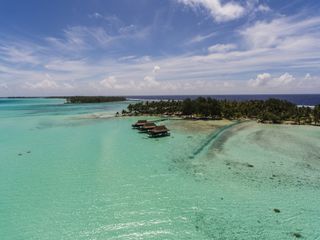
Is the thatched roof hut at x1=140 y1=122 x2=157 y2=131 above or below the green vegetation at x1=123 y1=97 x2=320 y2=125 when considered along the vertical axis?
below

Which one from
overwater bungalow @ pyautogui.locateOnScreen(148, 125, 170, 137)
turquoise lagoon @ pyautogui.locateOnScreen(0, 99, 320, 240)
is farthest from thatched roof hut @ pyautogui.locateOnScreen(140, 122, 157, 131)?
turquoise lagoon @ pyautogui.locateOnScreen(0, 99, 320, 240)

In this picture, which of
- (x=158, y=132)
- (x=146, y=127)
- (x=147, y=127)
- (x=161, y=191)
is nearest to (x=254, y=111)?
(x=147, y=127)

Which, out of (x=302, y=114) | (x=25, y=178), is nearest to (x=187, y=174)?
(x=25, y=178)

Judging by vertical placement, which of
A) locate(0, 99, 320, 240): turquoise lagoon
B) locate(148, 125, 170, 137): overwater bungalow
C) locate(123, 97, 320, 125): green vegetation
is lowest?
locate(0, 99, 320, 240): turquoise lagoon

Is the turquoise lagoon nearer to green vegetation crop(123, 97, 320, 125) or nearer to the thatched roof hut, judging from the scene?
the thatched roof hut

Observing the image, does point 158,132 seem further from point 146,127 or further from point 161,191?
point 161,191

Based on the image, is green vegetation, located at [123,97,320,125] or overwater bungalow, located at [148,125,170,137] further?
green vegetation, located at [123,97,320,125]

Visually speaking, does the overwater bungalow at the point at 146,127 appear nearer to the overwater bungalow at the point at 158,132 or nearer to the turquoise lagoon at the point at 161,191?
the overwater bungalow at the point at 158,132

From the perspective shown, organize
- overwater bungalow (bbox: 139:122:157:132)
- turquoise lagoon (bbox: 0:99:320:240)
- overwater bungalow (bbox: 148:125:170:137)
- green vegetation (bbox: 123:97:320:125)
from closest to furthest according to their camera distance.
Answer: turquoise lagoon (bbox: 0:99:320:240)
overwater bungalow (bbox: 148:125:170:137)
overwater bungalow (bbox: 139:122:157:132)
green vegetation (bbox: 123:97:320:125)

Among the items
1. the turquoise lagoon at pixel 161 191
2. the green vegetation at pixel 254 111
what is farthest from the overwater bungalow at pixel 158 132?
the green vegetation at pixel 254 111
